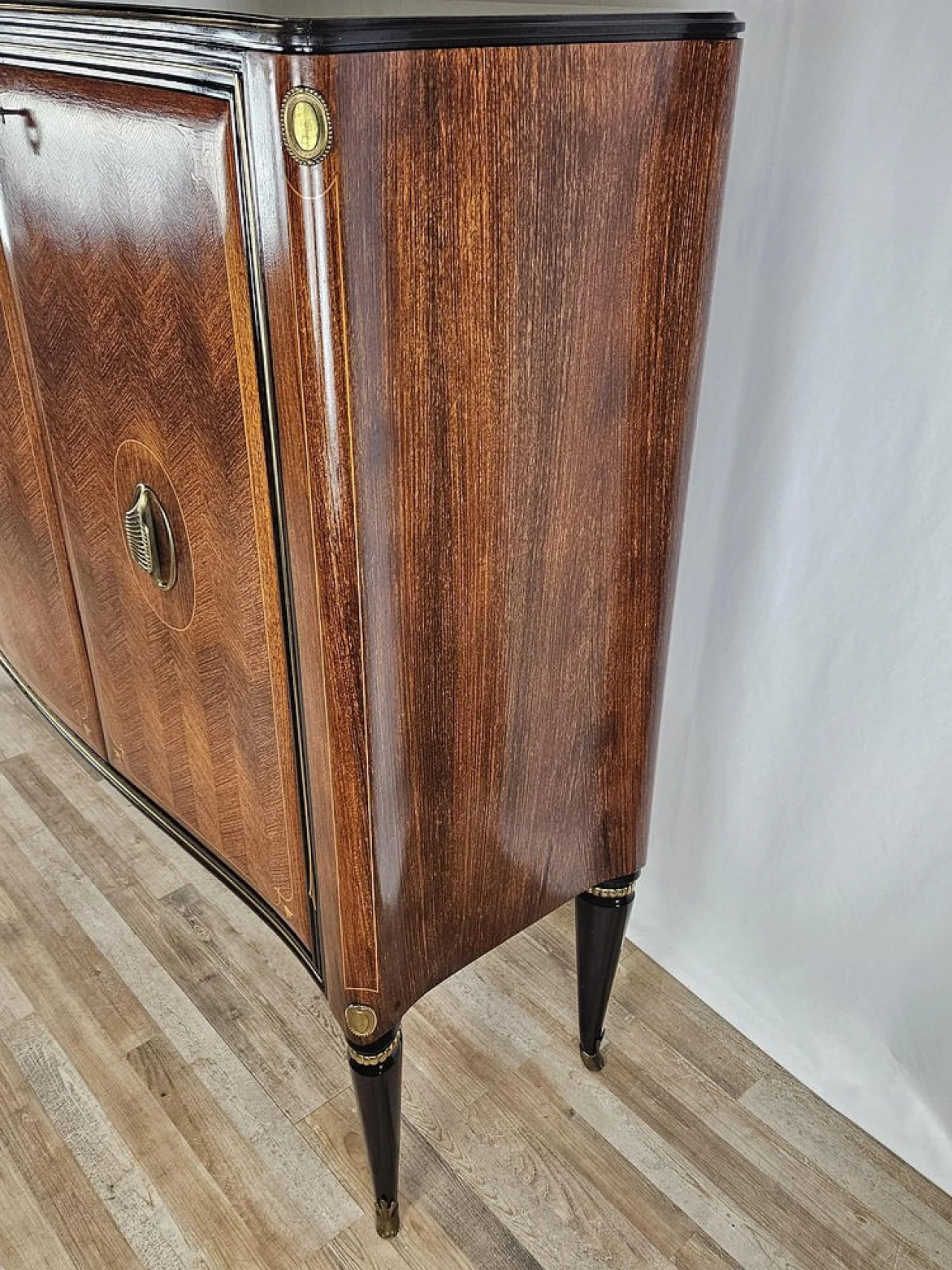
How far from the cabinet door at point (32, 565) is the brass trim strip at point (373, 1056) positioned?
0.35m

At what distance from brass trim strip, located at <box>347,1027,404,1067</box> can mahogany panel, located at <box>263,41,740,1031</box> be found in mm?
35

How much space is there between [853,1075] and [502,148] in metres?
0.82

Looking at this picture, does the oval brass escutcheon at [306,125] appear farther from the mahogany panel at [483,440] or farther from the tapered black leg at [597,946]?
the tapered black leg at [597,946]

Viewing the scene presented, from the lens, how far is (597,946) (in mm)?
900

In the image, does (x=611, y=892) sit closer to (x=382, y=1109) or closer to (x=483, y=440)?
(x=382, y=1109)

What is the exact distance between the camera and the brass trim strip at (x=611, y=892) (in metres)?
0.86

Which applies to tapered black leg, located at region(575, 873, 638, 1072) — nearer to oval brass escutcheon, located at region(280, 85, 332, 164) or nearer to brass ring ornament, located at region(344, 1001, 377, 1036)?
brass ring ornament, located at region(344, 1001, 377, 1036)

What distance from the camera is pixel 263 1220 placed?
86cm

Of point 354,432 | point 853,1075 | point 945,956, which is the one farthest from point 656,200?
point 853,1075

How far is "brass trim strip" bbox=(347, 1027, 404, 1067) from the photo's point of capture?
2.40 ft

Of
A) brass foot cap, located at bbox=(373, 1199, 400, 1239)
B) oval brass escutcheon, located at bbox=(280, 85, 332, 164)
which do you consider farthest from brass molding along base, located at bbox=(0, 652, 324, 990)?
oval brass escutcheon, located at bbox=(280, 85, 332, 164)

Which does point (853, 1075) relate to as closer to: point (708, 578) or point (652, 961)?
point (652, 961)

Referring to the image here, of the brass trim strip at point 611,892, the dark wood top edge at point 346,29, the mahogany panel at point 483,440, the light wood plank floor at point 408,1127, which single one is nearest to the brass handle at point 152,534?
the mahogany panel at point 483,440

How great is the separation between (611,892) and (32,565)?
21.4 inches
